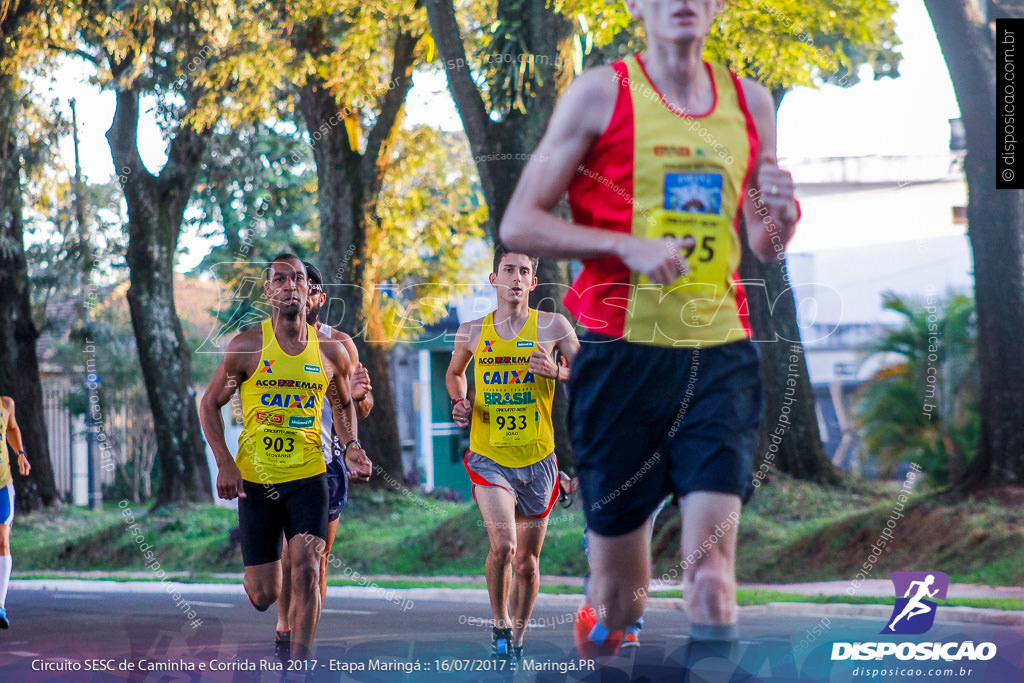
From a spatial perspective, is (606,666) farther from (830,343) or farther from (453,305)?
(453,305)

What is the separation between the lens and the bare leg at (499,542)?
243 inches

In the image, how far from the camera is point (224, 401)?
6.10 meters

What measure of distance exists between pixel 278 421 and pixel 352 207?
9878 mm

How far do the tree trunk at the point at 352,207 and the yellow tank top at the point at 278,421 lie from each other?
899 centimetres

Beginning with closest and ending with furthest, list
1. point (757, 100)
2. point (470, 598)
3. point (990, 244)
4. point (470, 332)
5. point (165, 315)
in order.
Result: point (757, 100) < point (470, 332) < point (990, 244) < point (470, 598) < point (165, 315)

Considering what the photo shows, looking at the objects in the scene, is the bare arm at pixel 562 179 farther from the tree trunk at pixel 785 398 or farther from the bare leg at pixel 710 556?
the tree trunk at pixel 785 398

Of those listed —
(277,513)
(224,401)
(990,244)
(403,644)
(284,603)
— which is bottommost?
(403,644)

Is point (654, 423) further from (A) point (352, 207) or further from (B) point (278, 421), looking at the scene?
(A) point (352, 207)

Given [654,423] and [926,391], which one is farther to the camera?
[926,391]

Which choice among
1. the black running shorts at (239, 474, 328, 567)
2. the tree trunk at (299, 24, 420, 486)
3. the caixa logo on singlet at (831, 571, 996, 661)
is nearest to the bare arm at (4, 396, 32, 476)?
the black running shorts at (239, 474, 328, 567)

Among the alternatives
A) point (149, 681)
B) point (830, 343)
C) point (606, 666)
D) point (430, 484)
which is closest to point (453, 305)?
point (430, 484)

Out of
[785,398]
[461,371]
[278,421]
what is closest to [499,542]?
[461,371]

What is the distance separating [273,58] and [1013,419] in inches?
327

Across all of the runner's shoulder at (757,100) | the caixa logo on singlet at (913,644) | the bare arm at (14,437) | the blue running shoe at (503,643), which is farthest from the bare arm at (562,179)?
the bare arm at (14,437)
